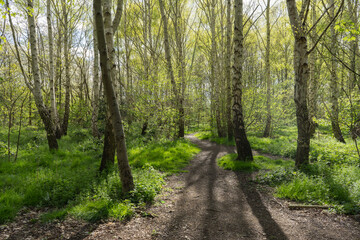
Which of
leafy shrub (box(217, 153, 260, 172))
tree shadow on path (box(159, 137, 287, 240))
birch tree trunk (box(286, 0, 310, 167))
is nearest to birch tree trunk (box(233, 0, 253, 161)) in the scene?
leafy shrub (box(217, 153, 260, 172))

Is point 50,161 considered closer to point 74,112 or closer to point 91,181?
point 91,181

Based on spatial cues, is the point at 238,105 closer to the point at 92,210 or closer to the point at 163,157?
the point at 163,157

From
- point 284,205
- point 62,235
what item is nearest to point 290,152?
point 284,205

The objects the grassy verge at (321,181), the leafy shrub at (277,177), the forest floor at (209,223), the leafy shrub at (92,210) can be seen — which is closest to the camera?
the forest floor at (209,223)

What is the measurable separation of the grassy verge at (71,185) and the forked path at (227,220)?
431mm

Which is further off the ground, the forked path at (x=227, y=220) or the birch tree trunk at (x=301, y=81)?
the birch tree trunk at (x=301, y=81)

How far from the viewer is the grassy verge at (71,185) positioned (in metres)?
3.56

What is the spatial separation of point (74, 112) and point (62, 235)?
43.1 feet

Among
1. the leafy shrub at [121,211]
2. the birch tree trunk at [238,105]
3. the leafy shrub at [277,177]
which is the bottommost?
the leafy shrub at [277,177]

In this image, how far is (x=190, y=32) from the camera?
1898cm

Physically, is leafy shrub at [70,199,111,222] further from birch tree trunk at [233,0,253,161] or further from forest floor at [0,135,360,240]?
birch tree trunk at [233,0,253,161]

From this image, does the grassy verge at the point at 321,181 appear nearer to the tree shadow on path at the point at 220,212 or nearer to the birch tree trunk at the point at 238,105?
the birch tree trunk at the point at 238,105

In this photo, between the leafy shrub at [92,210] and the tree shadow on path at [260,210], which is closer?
the tree shadow on path at [260,210]

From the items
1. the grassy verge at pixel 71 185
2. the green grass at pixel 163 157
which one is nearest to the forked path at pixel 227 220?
the grassy verge at pixel 71 185
